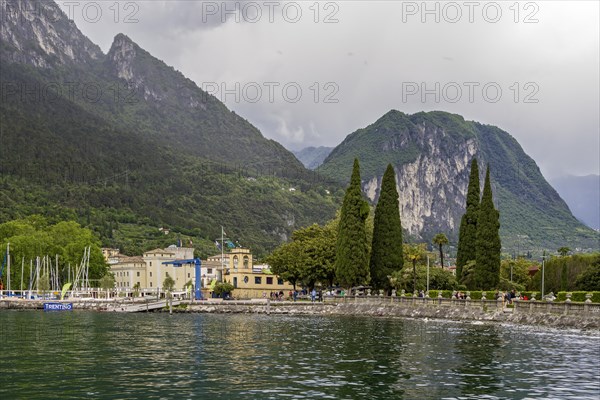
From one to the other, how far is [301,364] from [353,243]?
5771cm

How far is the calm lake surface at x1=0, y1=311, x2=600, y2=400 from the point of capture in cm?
2797

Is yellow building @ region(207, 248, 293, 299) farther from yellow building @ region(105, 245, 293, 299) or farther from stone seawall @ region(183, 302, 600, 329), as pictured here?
stone seawall @ region(183, 302, 600, 329)

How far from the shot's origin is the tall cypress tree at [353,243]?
93.5 m

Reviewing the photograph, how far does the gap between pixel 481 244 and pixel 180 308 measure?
45.3 metres

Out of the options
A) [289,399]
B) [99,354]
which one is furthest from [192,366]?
[289,399]

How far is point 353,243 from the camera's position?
3684 inches

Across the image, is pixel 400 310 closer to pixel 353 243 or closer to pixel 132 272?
pixel 353 243

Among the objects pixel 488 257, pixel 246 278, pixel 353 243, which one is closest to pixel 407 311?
pixel 488 257

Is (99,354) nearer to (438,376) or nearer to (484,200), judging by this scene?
(438,376)

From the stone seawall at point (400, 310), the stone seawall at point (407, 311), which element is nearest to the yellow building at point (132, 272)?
the stone seawall at point (400, 310)

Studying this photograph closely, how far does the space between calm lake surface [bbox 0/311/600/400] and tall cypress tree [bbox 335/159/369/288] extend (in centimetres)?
3521

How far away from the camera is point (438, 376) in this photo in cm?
3228

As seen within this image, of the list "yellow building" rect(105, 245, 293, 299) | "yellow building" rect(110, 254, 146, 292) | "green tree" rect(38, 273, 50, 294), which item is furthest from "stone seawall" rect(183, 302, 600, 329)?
"yellow building" rect(110, 254, 146, 292)

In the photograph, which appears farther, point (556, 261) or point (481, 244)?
point (556, 261)
